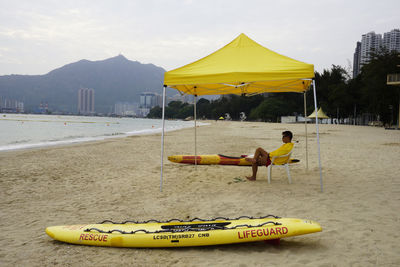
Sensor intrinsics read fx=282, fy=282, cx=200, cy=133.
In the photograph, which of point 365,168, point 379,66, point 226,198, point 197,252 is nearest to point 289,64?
point 226,198

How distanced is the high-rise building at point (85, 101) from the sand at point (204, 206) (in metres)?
184

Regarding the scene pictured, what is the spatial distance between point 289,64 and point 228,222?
3.27m

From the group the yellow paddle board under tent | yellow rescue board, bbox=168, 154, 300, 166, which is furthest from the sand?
the yellow paddle board under tent

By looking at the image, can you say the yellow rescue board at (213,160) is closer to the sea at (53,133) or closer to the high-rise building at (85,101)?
the sea at (53,133)

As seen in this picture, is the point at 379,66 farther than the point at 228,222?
Yes

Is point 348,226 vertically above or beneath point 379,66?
beneath

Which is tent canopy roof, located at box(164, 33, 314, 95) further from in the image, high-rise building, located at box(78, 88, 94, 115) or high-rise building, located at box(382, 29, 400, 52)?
high-rise building, located at box(78, 88, 94, 115)

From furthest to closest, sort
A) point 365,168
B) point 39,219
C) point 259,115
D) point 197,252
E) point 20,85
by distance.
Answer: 1. point 20,85
2. point 259,115
3. point 365,168
4. point 39,219
5. point 197,252

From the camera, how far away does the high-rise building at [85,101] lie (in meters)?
178

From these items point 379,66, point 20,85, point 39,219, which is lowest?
point 39,219

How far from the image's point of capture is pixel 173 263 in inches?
110

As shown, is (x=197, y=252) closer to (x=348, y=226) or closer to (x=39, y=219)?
(x=348, y=226)

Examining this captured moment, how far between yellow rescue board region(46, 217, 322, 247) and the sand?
9 centimetres

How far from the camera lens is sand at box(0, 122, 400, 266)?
2.89 metres
